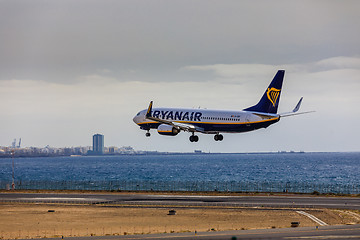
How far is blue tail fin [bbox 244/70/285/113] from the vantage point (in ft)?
373

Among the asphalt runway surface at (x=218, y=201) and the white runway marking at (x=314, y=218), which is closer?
the asphalt runway surface at (x=218, y=201)

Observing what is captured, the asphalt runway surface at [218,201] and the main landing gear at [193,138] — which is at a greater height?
the main landing gear at [193,138]

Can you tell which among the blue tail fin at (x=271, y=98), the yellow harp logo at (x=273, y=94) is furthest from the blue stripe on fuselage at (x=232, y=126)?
the yellow harp logo at (x=273, y=94)

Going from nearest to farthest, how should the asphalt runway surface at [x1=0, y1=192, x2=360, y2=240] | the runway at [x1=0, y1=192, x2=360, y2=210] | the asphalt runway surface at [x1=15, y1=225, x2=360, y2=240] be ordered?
the asphalt runway surface at [x1=15, y1=225, x2=360, y2=240], the asphalt runway surface at [x1=0, y1=192, x2=360, y2=240], the runway at [x1=0, y1=192, x2=360, y2=210]

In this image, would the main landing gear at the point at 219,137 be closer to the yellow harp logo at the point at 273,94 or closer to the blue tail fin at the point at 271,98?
the blue tail fin at the point at 271,98

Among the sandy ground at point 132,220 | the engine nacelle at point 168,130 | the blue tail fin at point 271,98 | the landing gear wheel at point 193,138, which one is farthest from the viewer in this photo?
the landing gear wheel at point 193,138

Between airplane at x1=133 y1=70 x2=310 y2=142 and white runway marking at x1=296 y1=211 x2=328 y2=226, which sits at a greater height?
airplane at x1=133 y1=70 x2=310 y2=142

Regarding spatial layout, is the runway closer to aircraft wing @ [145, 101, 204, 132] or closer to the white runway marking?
the white runway marking

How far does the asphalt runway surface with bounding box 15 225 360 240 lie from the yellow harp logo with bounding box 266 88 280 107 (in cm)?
4747


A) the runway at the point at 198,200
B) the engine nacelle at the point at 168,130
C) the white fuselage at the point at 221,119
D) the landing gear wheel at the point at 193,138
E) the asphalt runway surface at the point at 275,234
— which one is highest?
the white fuselage at the point at 221,119

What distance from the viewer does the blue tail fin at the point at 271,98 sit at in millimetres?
113625

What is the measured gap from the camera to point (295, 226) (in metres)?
71.8

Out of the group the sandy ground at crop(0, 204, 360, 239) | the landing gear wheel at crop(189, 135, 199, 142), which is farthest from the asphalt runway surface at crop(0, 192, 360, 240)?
the landing gear wheel at crop(189, 135, 199, 142)

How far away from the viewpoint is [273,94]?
115500mm
